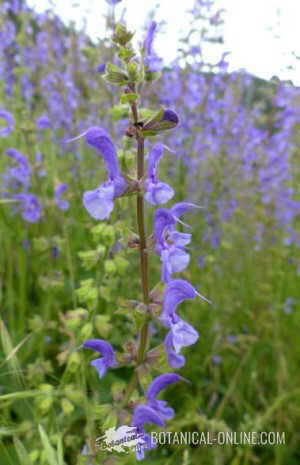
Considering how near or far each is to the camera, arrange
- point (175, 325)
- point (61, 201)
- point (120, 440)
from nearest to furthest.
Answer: point (120, 440) < point (175, 325) < point (61, 201)

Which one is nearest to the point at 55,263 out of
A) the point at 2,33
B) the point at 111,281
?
the point at 111,281

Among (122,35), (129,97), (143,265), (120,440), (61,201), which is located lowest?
(120,440)

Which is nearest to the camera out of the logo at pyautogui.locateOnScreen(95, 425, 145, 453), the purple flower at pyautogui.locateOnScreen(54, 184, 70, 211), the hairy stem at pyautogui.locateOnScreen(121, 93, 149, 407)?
the logo at pyautogui.locateOnScreen(95, 425, 145, 453)

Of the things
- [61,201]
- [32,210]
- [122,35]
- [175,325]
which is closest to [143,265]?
[175,325]

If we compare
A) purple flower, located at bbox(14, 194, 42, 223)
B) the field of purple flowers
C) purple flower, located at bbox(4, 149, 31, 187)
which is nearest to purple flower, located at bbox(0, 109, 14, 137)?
the field of purple flowers

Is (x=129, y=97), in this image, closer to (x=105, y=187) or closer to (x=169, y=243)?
(x=105, y=187)

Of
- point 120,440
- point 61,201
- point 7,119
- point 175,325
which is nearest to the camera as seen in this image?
point 120,440

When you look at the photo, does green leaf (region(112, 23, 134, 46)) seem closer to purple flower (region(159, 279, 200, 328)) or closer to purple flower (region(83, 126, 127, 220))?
purple flower (region(83, 126, 127, 220))
